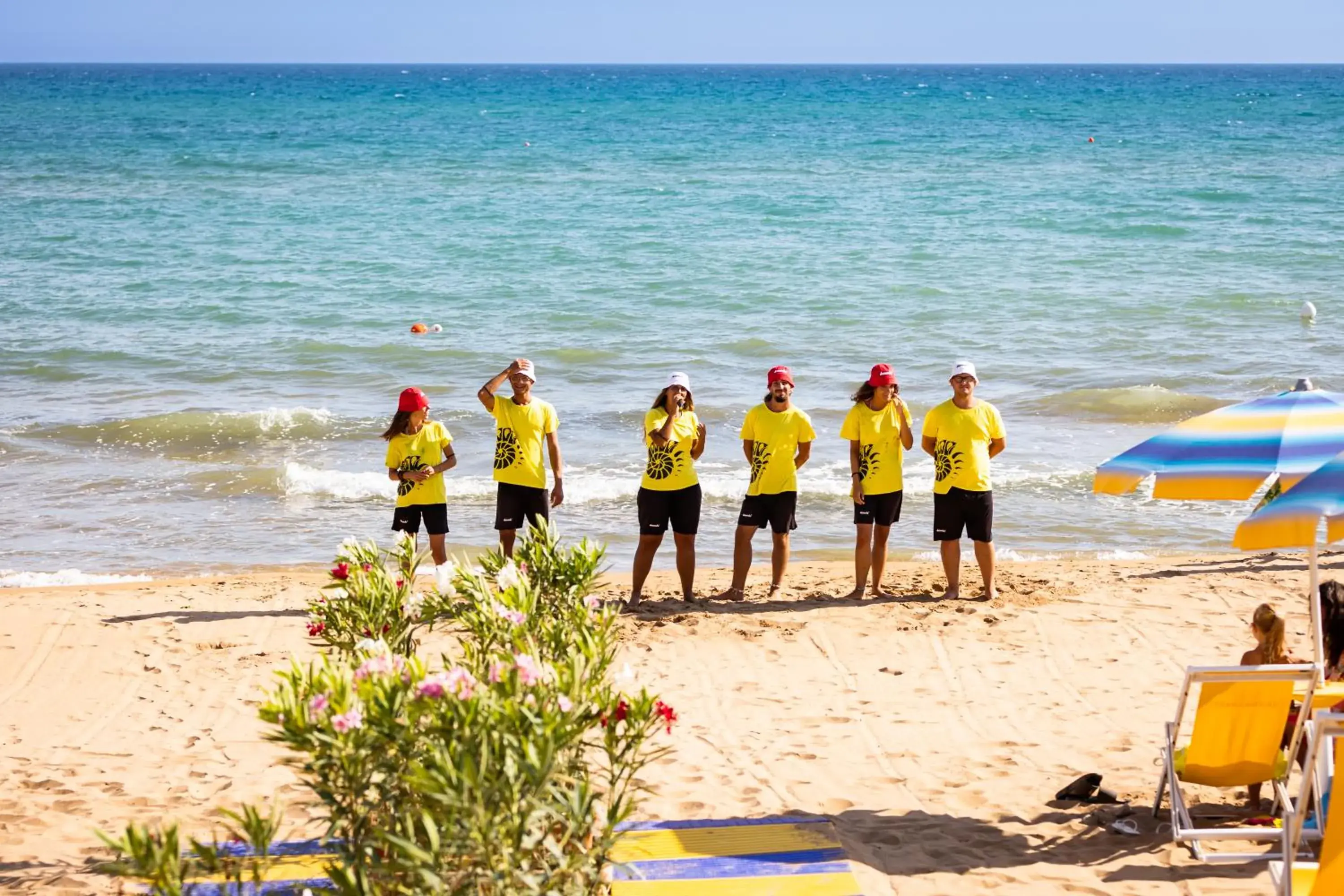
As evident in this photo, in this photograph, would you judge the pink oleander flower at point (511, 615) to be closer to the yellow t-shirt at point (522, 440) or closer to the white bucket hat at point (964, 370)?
the yellow t-shirt at point (522, 440)

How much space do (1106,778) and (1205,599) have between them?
10.4 ft

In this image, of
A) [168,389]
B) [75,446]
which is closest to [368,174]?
[168,389]

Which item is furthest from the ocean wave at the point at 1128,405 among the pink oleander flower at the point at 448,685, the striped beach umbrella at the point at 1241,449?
the pink oleander flower at the point at 448,685

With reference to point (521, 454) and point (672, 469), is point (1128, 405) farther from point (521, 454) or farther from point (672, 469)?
point (521, 454)

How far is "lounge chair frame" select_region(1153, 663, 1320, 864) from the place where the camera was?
5.09m

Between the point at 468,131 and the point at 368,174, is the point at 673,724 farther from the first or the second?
the point at 468,131

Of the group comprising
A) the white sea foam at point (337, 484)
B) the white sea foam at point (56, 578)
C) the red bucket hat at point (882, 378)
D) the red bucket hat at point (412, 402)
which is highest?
the red bucket hat at point (882, 378)

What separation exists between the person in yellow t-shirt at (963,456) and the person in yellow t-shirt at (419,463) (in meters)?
3.00

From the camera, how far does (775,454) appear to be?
334 inches

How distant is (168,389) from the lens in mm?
16141

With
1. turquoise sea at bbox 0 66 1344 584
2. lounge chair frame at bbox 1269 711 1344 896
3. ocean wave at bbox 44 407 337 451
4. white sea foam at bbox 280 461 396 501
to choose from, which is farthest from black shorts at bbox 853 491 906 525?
ocean wave at bbox 44 407 337 451

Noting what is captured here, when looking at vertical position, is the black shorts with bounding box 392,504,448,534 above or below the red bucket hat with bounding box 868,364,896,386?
below

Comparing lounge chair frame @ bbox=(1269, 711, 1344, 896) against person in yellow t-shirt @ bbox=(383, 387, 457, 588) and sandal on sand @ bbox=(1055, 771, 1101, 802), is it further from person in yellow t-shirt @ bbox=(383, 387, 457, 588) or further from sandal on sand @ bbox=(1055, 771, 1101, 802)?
person in yellow t-shirt @ bbox=(383, 387, 457, 588)

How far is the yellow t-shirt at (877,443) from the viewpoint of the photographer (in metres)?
8.60
